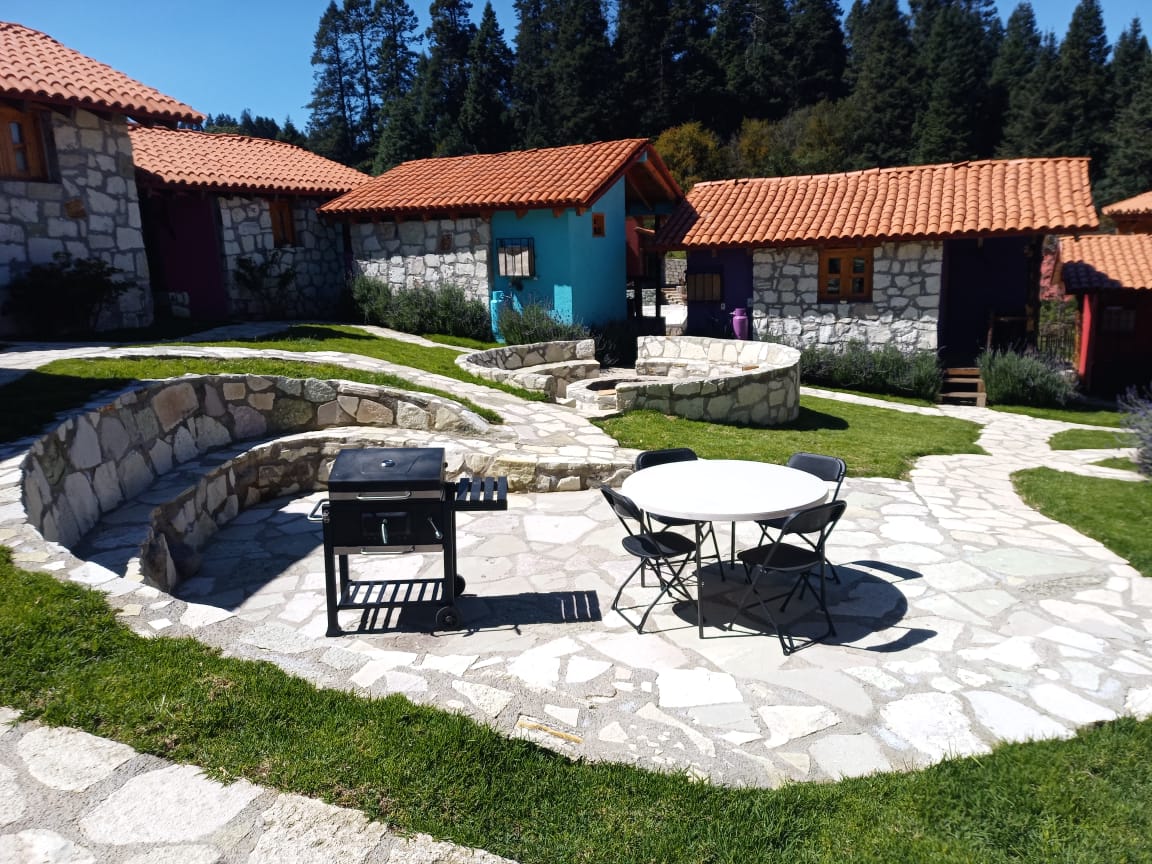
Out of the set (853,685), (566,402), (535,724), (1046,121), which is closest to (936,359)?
(566,402)

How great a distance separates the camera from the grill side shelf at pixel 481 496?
496cm

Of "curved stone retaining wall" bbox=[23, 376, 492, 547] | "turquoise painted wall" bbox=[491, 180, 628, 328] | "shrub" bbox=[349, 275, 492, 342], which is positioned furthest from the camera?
"shrub" bbox=[349, 275, 492, 342]

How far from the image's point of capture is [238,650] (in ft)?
12.2

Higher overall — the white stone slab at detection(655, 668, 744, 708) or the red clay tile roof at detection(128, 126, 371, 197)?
the red clay tile roof at detection(128, 126, 371, 197)

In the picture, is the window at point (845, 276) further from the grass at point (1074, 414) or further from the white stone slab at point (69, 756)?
the white stone slab at point (69, 756)

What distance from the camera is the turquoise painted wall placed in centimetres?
1636

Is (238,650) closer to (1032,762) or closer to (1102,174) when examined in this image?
(1032,762)

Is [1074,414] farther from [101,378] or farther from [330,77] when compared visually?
[330,77]

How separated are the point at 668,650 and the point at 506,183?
14145 millimetres

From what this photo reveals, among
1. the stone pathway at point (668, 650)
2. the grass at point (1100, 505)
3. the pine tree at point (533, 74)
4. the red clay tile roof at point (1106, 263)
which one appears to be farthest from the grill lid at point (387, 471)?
the pine tree at point (533, 74)

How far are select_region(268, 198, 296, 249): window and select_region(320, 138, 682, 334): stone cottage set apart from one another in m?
0.85

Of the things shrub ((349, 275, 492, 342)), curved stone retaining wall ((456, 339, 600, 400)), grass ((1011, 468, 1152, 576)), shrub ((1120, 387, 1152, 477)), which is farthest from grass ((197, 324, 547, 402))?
shrub ((1120, 387, 1152, 477))

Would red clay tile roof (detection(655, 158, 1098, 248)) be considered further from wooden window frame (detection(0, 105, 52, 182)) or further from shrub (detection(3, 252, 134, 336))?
wooden window frame (detection(0, 105, 52, 182))

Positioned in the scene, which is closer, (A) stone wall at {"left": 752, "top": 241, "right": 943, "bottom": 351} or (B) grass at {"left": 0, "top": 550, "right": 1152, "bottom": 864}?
(B) grass at {"left": 0, "top": 550, "right": 1152, "bottom": 864}
